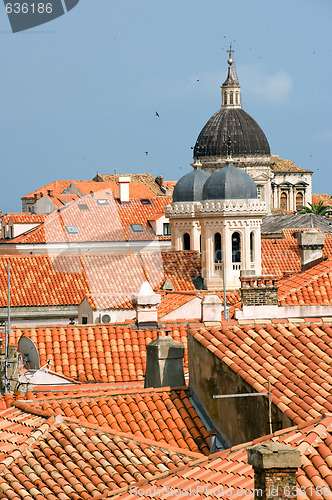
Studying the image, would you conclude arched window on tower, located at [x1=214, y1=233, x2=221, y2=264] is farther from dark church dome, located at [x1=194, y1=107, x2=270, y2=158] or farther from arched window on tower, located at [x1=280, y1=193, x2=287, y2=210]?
arched window on tower, located at [x1=280, y1=193, x2=287, y2=210]

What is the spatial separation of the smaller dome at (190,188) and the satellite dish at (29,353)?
3721 cm

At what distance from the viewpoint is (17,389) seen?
65.1 feet

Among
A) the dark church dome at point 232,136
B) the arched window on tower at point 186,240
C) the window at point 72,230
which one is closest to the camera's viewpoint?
the arched window on tower at point 186,240

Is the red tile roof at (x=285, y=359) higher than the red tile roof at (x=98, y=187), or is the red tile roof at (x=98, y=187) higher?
the red tile roof at (x=98, y=187)

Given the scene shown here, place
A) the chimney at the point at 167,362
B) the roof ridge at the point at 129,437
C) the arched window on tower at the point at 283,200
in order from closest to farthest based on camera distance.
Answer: the roof ridge at the point at 129,437 < the chimney at the point at 167,362 < the arched window on tower at the point at 283,200

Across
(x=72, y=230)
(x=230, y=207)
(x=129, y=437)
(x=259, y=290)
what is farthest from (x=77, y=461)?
(x=72, y=230)

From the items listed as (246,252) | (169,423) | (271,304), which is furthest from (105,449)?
(246,252)

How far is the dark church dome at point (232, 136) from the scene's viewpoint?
111938mm

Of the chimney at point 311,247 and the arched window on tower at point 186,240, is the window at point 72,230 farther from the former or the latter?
the chimney at point 311,247

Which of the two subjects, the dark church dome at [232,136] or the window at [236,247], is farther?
the dark church dome at [232,136]

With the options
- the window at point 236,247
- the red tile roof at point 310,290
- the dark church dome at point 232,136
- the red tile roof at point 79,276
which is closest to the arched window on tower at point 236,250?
the window at point 236,247

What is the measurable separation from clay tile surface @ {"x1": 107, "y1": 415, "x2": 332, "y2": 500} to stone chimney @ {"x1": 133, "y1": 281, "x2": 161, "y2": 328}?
13515 mm

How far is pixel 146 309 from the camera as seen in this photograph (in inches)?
1092

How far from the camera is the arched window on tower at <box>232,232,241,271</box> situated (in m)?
50.1
